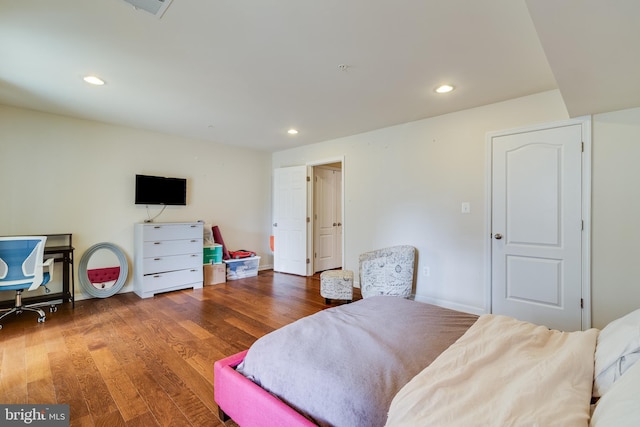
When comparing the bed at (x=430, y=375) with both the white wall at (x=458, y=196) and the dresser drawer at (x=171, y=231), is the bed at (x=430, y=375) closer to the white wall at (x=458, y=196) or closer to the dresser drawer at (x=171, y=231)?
the white wall at (x=458, y=196)

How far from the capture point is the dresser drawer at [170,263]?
3.96 metres

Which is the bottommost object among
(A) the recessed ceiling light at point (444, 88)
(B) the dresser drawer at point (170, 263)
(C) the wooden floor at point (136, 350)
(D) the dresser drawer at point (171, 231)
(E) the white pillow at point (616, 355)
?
(C) the wooden floor at point (136, 350)

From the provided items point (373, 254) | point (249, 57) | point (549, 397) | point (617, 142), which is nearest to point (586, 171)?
point (617, 142)

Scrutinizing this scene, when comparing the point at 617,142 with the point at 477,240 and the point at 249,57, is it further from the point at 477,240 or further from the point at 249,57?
the point at 249,57

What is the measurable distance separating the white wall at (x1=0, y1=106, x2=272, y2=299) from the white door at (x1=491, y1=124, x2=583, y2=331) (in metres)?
4.31

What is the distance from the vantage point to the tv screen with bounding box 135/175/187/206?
4.19 m

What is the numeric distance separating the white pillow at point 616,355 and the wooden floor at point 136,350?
6.00 ft

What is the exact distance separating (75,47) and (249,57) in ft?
4.21

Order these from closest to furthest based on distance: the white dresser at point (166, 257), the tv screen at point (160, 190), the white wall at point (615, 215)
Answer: the white wall at point (615, 215), the white dresser at point (166, 257), the tv screen at point (160, 190)

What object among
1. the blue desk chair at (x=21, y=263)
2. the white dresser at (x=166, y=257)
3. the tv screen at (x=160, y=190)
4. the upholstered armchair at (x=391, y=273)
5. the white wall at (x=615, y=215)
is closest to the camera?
the white wall at (x=615, y=215)

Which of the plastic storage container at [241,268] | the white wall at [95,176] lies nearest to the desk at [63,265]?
the white wall at [95,176]

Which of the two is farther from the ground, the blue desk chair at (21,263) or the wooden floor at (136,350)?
the blue desk chair at (21,263)

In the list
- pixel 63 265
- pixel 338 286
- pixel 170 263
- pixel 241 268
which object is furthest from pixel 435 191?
pixel 63 265

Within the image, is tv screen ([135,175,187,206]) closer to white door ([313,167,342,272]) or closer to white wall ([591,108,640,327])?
white door ([313,167,342,272])
